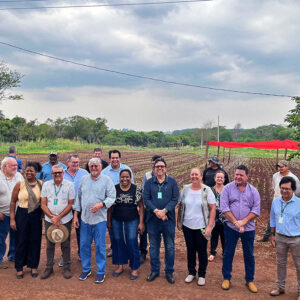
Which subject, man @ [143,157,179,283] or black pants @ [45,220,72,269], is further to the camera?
black pants @ [45,220,72,269]

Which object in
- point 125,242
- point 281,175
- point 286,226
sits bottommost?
point 125,242

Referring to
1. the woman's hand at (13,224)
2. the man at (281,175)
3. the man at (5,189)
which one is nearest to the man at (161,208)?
the woman's hand at (13,224)

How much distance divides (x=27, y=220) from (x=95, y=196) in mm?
1032

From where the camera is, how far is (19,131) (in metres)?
43.8

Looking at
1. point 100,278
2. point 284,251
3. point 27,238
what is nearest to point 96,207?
point 100,278

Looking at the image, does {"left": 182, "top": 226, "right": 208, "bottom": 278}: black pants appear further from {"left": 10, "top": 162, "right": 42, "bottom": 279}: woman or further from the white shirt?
{"left": 10, "top": 162, "right": 42, "bottom": 279}: woman

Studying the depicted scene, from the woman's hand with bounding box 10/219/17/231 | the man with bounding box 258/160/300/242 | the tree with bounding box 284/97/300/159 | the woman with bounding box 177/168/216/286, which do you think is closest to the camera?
the woman with bounding box 177/168/216/286

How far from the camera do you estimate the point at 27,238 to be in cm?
397

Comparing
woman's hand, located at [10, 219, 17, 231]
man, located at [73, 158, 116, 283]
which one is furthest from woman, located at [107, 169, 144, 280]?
woman's hand, located at [10, 219, 17, 231]

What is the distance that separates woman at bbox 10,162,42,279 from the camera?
3915mm

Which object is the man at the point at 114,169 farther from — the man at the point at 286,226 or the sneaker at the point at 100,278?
the man at the point at 286,226

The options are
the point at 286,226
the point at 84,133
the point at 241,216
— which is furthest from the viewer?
the point at 84,133

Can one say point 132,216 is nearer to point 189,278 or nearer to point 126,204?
point 126,204

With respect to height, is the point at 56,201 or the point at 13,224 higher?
the point at 56,201
